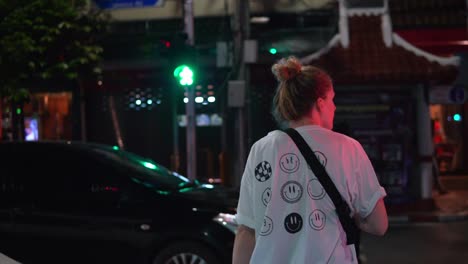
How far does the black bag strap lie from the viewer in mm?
2441

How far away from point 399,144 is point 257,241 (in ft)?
35.6

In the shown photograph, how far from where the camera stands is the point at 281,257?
2.49m

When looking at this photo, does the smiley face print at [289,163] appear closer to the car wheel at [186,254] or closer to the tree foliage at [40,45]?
the car wheel at [186,254]

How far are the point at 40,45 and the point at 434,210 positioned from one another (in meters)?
8.16

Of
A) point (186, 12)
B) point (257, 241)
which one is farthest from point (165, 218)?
point (186, 12)

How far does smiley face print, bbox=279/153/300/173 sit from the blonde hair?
0.17 meters

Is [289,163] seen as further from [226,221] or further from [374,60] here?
[374,60]

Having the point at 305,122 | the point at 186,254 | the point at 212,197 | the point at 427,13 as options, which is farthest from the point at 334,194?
the point at 427,13

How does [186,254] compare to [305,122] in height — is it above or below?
below

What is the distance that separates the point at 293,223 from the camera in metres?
2.47

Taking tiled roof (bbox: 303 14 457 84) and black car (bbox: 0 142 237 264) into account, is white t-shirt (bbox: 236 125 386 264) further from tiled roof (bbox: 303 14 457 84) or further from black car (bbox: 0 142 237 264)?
tiled roof (bbox: 303 14 457 84)

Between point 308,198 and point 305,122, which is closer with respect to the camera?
point 308,198

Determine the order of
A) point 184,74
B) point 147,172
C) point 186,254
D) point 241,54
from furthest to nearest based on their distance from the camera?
point 241,54, point 184,74, point 147,172, point 186,254

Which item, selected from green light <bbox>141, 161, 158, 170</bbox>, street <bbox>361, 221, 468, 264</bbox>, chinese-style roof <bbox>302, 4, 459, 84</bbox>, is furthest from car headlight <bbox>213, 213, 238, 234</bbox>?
chinese-style roof <bbox>302, 4, 459, 84</bbox>
